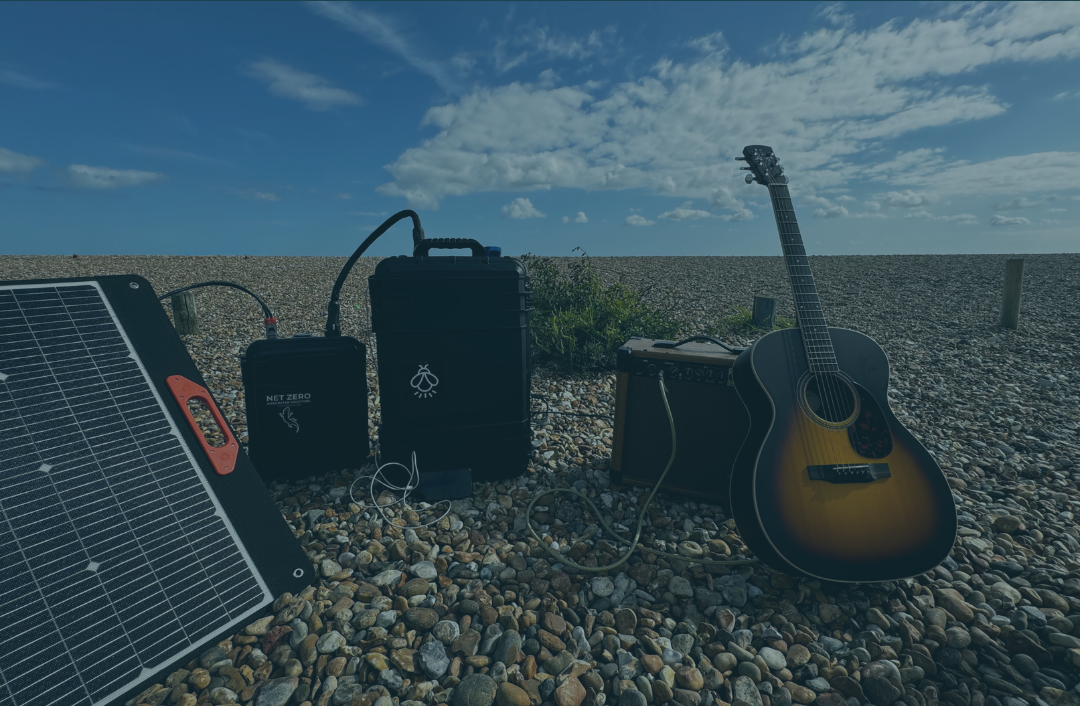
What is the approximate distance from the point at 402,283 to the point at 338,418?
896mm

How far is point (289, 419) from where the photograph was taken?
113 inches

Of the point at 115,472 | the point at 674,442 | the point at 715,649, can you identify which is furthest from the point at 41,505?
the point at 674,442

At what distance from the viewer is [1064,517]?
9.20ft

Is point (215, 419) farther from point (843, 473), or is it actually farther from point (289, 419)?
point (843, 473)

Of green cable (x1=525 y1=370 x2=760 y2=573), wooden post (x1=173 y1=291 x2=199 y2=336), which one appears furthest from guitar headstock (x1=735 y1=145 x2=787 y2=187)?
wooden post (x1=173 y1=291 x2=199 y2=336)

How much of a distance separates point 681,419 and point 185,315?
7.02m

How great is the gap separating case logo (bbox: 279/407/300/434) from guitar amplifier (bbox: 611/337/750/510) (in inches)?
69.3

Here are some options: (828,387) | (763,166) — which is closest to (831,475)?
(828,387)

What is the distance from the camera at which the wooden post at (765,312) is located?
7.14 metres

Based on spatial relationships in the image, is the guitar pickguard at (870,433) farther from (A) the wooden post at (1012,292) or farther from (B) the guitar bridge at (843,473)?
(A) the wooden post at (1012,292)

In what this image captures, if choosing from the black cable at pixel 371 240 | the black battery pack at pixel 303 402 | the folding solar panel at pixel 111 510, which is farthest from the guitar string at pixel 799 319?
the black battery pack at pixel 303 402

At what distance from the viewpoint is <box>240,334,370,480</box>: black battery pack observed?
109 inches

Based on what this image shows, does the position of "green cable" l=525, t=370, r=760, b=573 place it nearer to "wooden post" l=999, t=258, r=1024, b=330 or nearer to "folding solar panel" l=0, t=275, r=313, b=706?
"folding solar panel" l=0, t=275, r=313, b=706

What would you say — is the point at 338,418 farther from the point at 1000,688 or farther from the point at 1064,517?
the point at 1064,517
